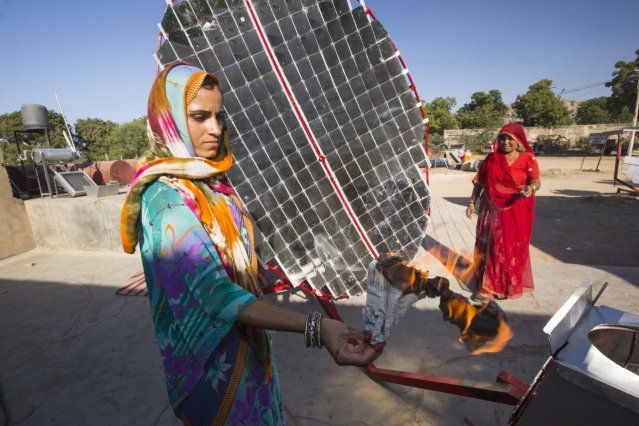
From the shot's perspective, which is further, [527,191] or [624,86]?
[624,86]

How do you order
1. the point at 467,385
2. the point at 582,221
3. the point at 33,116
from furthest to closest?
the point at 33,116 → the point at 582,221 → the point at 467,385

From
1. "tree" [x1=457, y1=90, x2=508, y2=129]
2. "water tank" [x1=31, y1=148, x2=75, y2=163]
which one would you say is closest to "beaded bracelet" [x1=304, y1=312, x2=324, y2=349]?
"water tank" [x1=31, y1=148, x2=75, y2=163]

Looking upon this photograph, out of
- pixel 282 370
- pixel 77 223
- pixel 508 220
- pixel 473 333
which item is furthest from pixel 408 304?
pixel 77 223

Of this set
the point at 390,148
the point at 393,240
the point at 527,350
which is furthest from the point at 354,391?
the point at 390,148

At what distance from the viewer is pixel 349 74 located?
3.09 metres

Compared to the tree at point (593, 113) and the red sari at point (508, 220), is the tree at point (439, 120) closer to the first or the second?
the tree at point (593, 113)

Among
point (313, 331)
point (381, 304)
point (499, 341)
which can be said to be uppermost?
point (313, 331)

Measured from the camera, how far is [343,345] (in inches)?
41.6

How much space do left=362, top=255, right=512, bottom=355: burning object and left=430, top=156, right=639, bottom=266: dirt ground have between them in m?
3.48

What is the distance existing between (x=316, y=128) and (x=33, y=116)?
32.6 feet

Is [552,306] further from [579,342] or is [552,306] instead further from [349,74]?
[349,74]

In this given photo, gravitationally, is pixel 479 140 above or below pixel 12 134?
below

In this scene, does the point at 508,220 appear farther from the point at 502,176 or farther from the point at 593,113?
the point at 593,113

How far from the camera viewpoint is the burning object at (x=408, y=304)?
1572 millimetres
